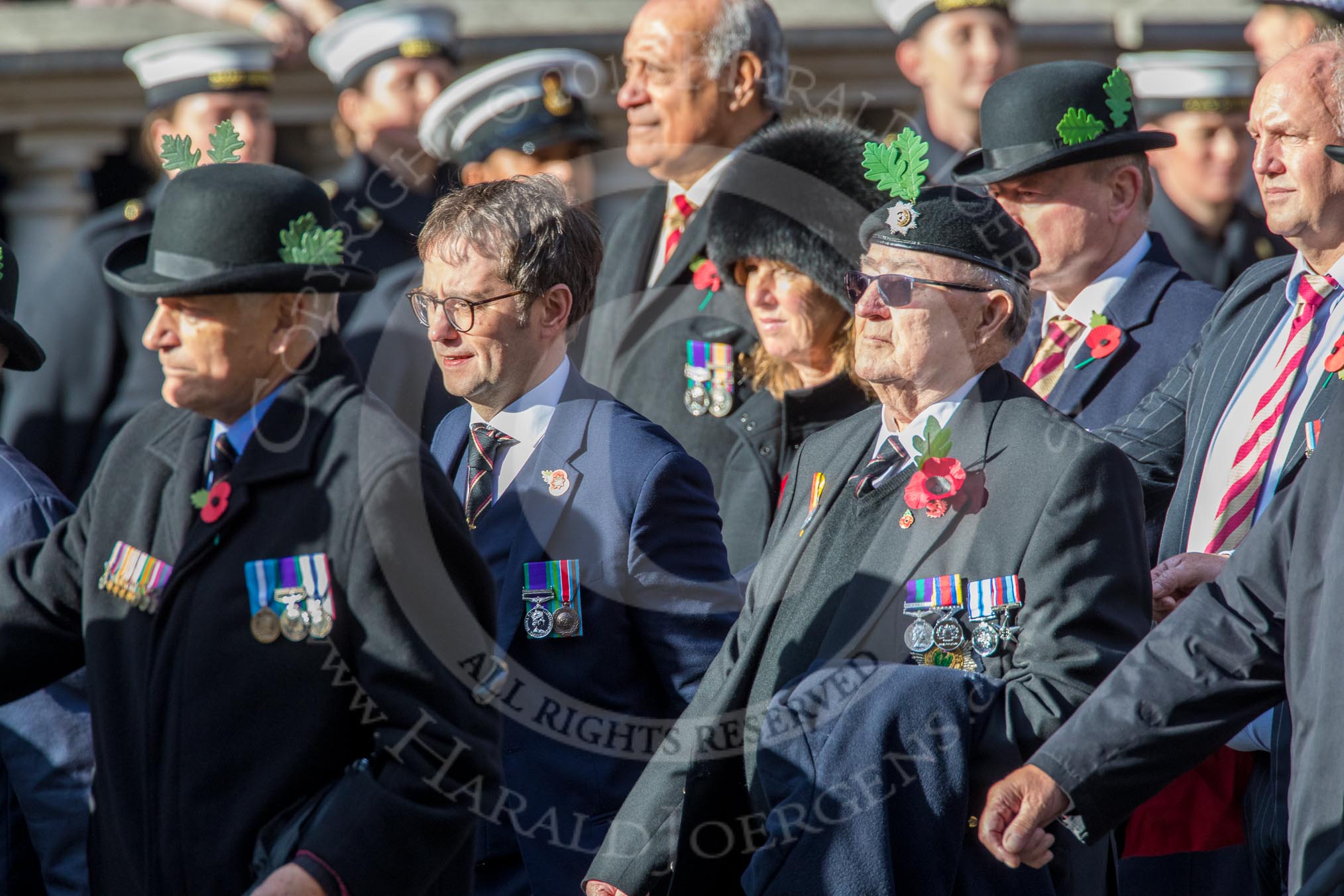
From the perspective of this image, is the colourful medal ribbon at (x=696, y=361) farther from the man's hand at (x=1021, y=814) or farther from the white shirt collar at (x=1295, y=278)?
the man's hand at (x=1021, y=814)

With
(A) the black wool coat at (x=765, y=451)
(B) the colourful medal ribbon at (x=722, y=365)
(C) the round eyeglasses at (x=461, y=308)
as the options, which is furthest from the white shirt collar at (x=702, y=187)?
(C) the round eyeglasses at (x=461, y=308)

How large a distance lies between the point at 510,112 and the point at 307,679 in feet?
12.4

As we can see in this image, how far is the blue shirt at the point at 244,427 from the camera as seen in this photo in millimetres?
3885

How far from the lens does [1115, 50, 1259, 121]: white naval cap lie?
24.8 feet

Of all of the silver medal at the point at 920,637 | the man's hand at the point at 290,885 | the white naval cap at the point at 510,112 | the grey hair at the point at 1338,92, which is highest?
the white naval cap at the point at 510,112

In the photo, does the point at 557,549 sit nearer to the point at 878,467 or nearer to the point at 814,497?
the point at 814,497

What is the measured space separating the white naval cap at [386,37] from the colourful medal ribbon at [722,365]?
2597mm

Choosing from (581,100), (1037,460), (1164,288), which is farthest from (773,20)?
(1037,460)

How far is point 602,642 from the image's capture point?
441 cm

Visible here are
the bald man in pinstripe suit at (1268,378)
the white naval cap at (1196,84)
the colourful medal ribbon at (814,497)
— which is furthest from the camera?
the white naval cap at (1196,84)

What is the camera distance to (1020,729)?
12.4 ft

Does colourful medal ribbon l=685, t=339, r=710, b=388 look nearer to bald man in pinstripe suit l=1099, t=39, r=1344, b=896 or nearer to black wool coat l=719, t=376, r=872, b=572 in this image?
black wool coat l=719, t=376, r=872, b=572

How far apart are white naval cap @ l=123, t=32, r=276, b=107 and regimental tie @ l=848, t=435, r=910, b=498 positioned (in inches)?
157

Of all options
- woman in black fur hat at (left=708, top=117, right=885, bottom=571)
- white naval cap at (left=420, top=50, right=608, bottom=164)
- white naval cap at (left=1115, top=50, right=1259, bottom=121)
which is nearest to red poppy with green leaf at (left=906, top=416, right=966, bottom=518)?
woman in black fur hat at (left=708, top=117, right=885, bottom=571)
